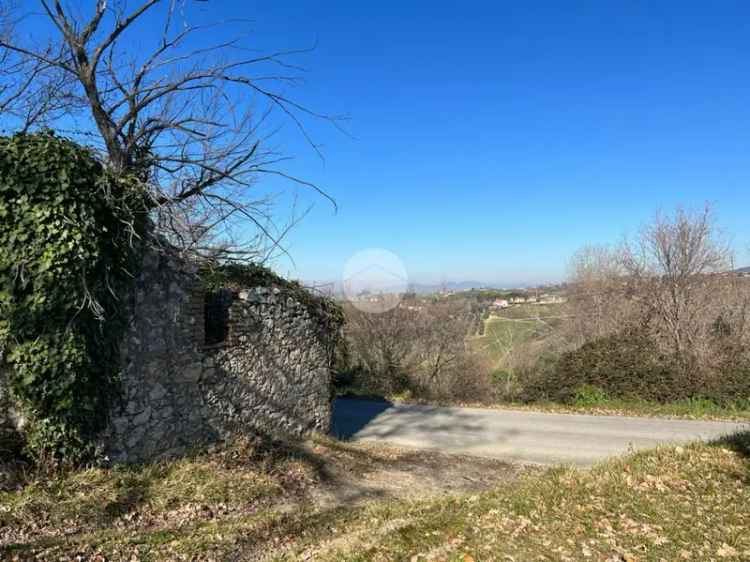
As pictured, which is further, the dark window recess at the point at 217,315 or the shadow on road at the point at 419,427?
the shadow on road at the point at 419,427

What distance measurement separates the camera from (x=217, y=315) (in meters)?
8.28

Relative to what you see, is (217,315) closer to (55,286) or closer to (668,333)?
(55,286)

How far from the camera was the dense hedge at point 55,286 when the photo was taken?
534 centimetres

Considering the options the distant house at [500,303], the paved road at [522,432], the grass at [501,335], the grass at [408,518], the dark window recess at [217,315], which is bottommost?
the paved road at [522,432]

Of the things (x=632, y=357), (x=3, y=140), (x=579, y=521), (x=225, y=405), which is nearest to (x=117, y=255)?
(x=3, y=140)

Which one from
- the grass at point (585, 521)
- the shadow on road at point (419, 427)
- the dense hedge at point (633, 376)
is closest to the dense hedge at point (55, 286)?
the grass at point (585, 521)

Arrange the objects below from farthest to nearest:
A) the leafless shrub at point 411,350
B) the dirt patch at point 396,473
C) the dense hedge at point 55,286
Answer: the leafless shrub at point 411,350
the dirt patch at point 396,473
the dense hedge at point 55,286

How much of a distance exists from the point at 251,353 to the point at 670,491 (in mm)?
6338

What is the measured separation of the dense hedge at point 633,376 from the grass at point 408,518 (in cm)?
752

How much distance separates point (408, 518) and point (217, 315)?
4.86 metres

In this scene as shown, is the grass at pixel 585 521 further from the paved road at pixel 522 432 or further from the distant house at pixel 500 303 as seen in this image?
the distant house at pixel 500 303

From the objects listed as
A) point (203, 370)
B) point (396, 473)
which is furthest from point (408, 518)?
point (203, 370)

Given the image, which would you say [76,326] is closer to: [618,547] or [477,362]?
[618,547]

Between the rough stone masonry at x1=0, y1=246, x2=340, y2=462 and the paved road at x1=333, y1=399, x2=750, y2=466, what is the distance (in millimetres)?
2131
